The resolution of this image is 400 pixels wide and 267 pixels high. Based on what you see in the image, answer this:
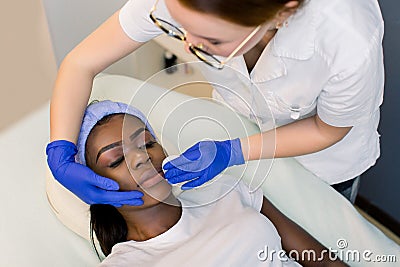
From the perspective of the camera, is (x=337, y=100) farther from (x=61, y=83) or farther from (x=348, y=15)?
(x=61, y=83)

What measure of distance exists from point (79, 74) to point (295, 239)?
644mm

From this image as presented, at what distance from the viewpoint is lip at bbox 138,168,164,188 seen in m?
1.18

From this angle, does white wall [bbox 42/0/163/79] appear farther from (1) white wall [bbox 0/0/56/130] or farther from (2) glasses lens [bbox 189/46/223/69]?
(2) glasses lens [bbox 189/46/223/69]

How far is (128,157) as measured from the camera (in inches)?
46.9

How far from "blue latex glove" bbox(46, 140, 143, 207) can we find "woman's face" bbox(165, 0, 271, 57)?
0.39 m

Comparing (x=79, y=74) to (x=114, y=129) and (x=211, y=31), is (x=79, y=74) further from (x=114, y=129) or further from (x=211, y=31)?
(x=211, y=31)

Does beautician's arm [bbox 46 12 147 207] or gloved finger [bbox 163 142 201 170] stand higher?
beautician's arm [bbox 46 12 147 207]

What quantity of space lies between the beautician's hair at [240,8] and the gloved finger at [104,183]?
461mm

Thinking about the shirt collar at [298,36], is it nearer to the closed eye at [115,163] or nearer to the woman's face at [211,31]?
the woman's face at [211,31]

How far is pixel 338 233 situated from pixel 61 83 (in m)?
0.79

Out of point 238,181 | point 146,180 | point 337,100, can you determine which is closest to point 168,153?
point 146,180

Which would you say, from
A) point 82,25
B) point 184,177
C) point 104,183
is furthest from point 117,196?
point 82,25

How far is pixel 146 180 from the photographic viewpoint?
1.18m

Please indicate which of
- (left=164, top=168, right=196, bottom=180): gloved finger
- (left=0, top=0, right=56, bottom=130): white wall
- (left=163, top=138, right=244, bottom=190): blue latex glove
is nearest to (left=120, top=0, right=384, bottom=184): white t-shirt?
(left=163, top=138, right=244, bottom=190): blue latex glove
